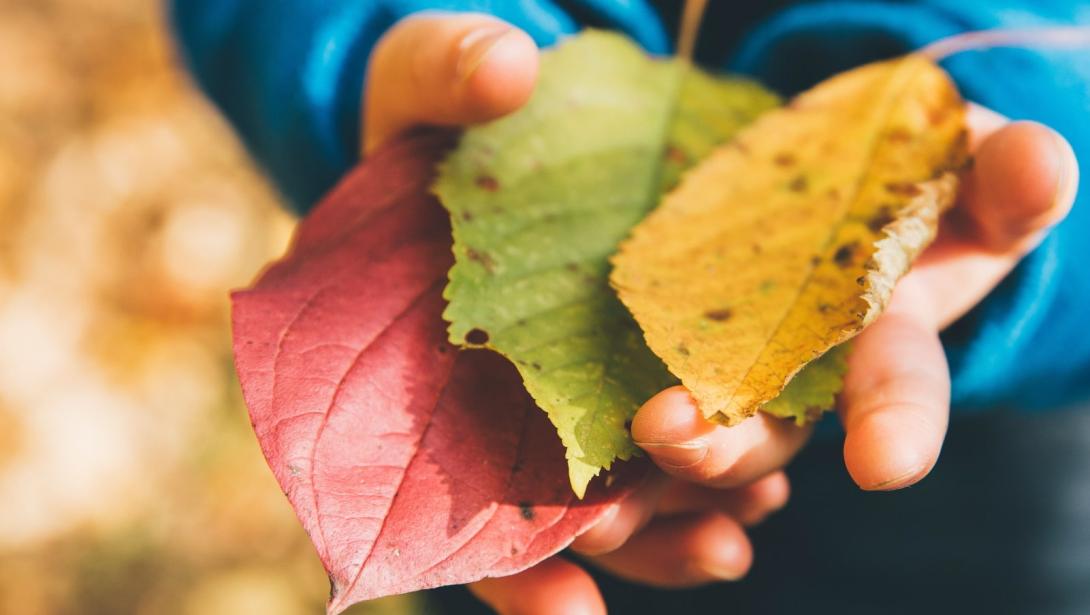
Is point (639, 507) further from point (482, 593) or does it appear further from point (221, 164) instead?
point (221, 164)

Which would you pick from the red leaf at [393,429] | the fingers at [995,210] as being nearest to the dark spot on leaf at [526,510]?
the red leaf at [393,429]

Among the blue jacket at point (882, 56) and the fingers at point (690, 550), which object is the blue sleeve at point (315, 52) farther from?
the fingers at point (690, 550)

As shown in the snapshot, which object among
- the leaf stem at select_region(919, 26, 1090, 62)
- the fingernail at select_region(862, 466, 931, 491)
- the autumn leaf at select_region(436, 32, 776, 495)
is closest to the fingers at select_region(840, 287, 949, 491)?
the fingernail at select_region(862, 466, 931, 491)

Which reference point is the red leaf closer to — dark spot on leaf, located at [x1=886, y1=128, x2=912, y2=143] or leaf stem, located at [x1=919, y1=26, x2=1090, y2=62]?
dark spot on leaf, located at [x1=886, y1=128, x2=912, y2=143]

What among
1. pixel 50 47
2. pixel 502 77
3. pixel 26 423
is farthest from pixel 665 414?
pixel 50 47

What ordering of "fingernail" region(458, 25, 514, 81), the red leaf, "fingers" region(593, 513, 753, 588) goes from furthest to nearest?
1. "fingers" region(593, 513, 753, 588)
2. "fingernail" region(458, 25, 514, 81)
3. the red leaf

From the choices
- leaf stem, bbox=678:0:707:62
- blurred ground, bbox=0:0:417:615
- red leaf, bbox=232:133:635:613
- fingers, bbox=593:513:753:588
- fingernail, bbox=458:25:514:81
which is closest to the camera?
red leaf, bbox=232:133:635:613

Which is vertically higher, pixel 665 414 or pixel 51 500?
pixel 665 414
